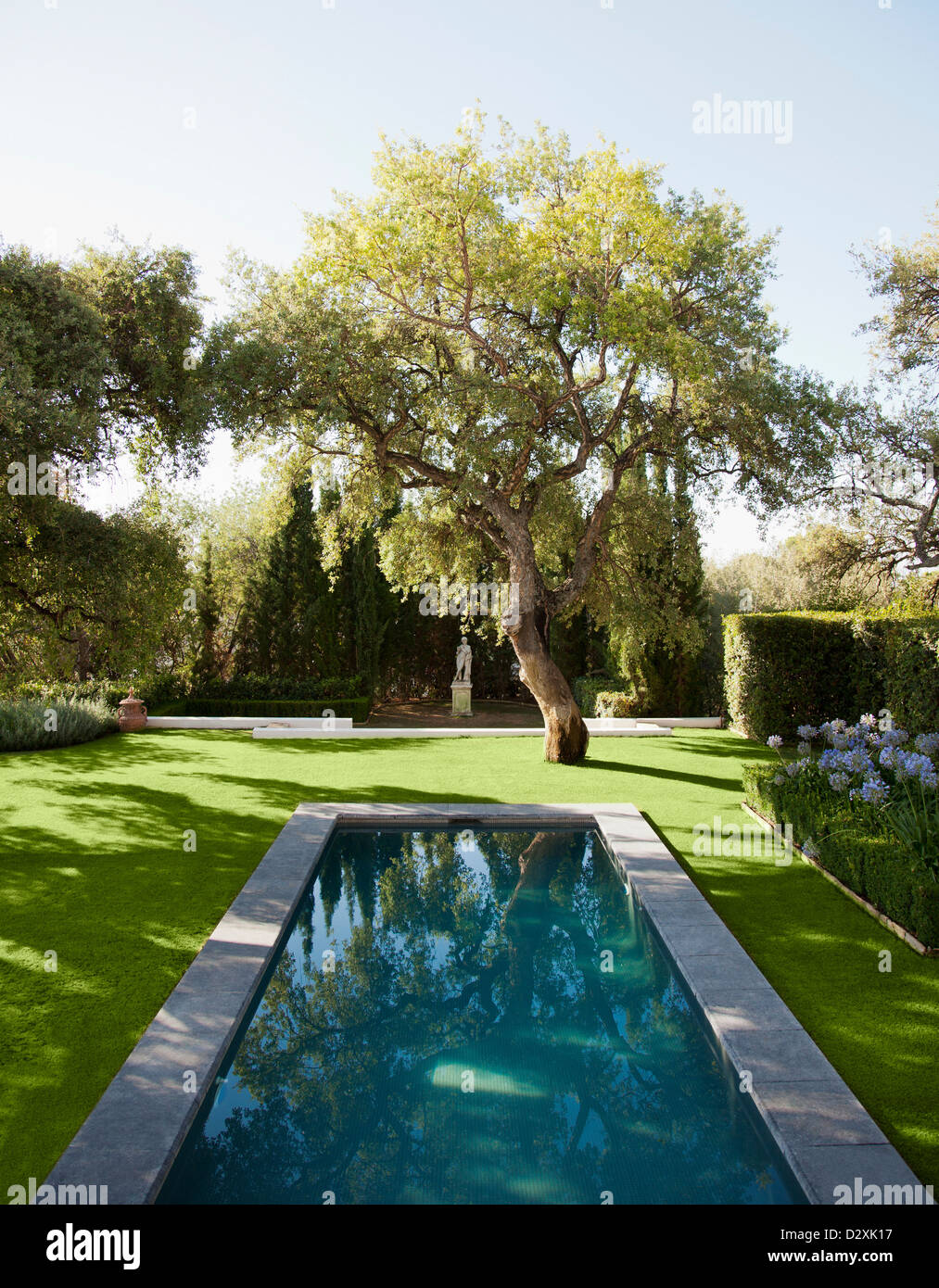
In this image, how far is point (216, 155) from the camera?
12.4m

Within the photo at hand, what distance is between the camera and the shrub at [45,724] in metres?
16.5

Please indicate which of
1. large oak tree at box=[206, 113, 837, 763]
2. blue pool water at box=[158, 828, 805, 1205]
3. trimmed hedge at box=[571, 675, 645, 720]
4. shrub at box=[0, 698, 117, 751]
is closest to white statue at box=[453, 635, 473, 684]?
trimmed hedge at box=[571, 675, 645, 720]

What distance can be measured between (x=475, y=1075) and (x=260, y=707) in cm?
1775

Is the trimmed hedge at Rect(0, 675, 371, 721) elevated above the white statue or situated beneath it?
situated beneath

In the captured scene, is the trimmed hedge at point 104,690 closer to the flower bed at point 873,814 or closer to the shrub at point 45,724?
the shrub at point 45,724

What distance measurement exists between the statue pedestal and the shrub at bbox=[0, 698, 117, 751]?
1030 cm

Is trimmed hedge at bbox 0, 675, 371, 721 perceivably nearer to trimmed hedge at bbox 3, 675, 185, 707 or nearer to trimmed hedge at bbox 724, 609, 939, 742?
trimmed hedge at bbox 3, 675, 185, 707

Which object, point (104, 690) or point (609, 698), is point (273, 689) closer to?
point (104, 690)

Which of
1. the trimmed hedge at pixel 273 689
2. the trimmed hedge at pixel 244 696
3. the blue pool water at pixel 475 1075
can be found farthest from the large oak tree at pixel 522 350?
the blue pool water at pixel 475 1075

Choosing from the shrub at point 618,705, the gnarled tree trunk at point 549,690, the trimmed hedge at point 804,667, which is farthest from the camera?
the shrub at point 618,705

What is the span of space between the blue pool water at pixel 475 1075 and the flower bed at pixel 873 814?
7.02 feet

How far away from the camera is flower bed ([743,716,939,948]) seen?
291 inches

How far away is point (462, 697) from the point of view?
2541 centimetres
